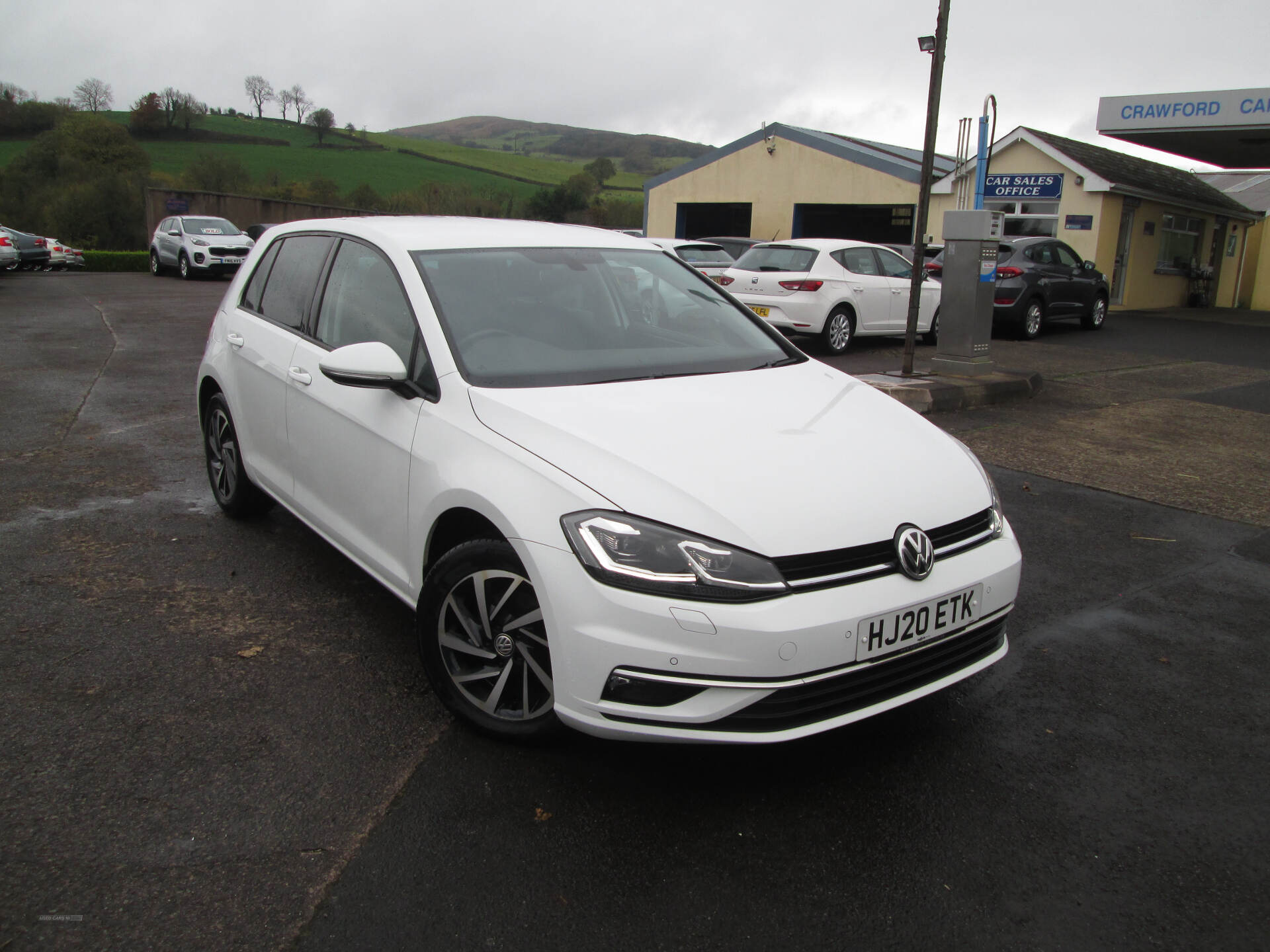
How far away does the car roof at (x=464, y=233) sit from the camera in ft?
12.6

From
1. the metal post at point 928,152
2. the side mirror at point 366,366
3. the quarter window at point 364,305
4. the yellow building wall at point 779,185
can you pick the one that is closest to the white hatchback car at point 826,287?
the metal post at point 928,152

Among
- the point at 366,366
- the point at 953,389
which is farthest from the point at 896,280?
the point at 366,366

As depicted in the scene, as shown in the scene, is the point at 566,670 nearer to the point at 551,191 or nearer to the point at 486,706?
the point at 486,706

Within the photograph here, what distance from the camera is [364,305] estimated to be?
Result: 3.86 metres

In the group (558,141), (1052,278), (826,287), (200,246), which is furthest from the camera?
(558,141)

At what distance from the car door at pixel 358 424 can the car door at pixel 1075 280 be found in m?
15.4

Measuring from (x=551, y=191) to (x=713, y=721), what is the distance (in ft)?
193

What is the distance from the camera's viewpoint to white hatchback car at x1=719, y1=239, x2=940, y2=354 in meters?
13.0

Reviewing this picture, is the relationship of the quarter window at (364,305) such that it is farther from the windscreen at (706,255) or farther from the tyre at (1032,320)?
the tyre at (1032,320)

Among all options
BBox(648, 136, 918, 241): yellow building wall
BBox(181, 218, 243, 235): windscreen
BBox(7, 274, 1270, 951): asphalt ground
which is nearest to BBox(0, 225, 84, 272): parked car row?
BBox(181, 218, 243, 235): windscreen

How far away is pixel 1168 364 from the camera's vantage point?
1366 centimetres

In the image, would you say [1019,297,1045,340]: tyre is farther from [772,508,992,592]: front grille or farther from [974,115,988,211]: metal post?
[772,508,992,592]: front grille

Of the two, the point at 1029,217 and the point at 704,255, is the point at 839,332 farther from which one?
the point at 1029,217

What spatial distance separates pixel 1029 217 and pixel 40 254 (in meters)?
29.9
